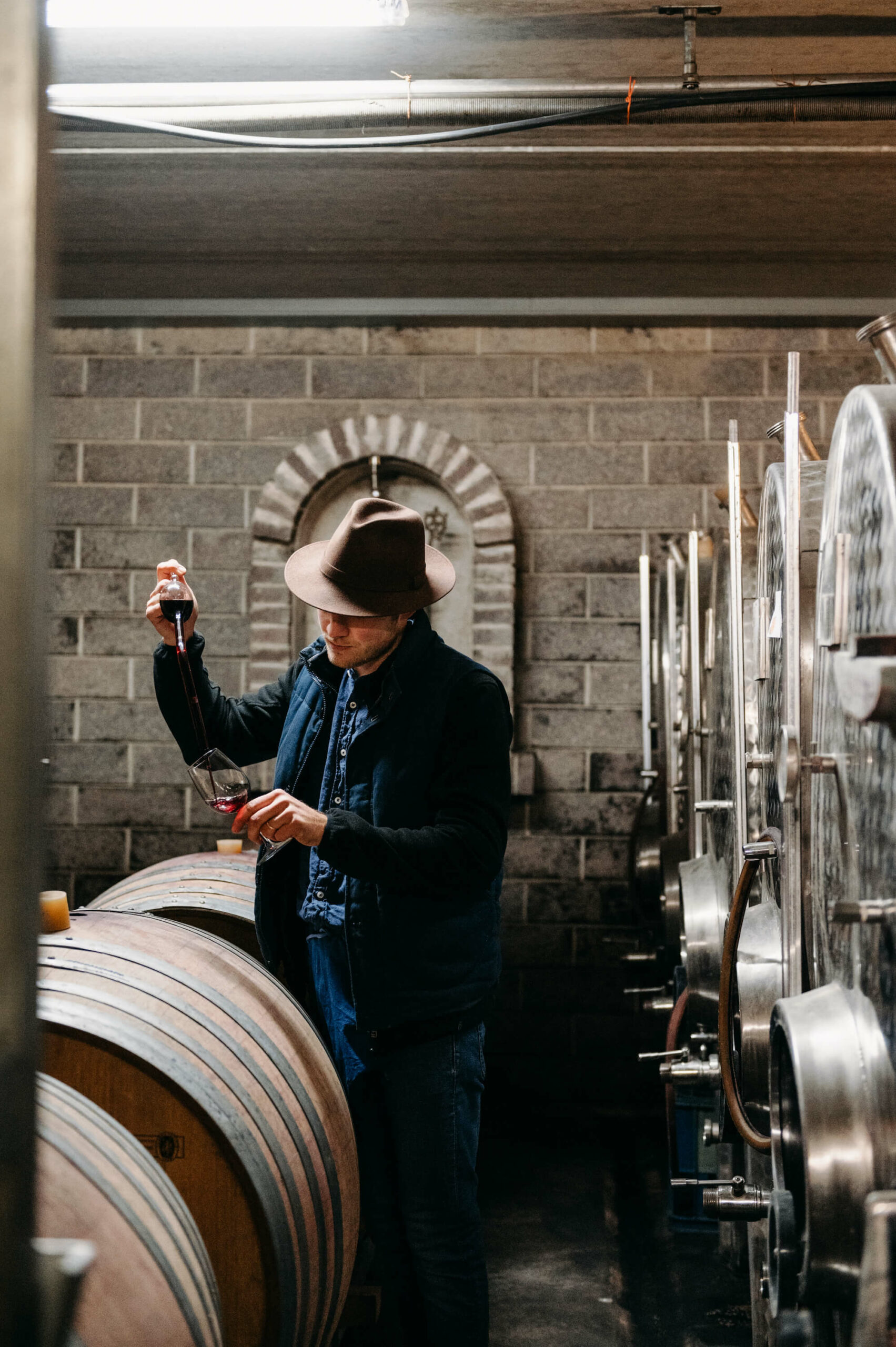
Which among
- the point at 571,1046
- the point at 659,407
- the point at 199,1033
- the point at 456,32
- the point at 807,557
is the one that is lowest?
the point at 571,1046

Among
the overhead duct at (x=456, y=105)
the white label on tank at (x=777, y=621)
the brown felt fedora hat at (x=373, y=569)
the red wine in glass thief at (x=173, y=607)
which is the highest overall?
the overhead duct at (x=456, y=105)

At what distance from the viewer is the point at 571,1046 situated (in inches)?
179

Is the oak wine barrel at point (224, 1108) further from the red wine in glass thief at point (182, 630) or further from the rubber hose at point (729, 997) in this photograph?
the rubber hose at point (729, 997)

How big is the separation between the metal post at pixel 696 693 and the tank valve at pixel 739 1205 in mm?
1402

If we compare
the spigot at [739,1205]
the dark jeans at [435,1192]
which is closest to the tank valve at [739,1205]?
the spigot at [739,1205]

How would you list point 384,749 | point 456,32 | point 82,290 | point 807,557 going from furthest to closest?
point 82,290, point 456,32, point 384,749, point 807,557

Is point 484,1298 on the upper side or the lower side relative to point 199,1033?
lower

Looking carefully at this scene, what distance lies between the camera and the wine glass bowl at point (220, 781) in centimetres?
210

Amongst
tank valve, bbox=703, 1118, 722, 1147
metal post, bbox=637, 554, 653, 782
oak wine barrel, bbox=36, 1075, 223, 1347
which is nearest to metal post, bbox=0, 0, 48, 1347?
oak wine barrel, bbox=36, 1075, 223, 1347

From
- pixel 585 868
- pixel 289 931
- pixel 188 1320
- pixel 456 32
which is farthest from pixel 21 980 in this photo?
pixel 585 868

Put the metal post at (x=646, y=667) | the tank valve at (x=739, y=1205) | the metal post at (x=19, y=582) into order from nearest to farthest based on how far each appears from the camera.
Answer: the metal post at (x=19, y=582), the tank valve at (x=739, y=1205), the metal post at (x=646, y=667)

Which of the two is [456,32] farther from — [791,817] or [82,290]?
[82,290]

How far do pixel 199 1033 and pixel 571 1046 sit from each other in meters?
3.05

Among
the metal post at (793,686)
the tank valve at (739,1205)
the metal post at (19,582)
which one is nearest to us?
the metal post at (19,582)
